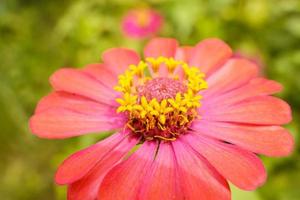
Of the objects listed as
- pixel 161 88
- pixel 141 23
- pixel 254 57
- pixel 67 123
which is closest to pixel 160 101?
pixel 161 88

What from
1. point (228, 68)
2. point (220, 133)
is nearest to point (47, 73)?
point (228, 68)

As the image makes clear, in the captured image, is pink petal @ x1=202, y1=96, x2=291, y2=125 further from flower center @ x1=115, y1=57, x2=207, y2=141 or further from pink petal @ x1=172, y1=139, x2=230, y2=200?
pink petal @ x1=172, y1=139, x2=230, y2=200

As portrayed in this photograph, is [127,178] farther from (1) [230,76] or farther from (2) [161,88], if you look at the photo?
(1) [230,76]

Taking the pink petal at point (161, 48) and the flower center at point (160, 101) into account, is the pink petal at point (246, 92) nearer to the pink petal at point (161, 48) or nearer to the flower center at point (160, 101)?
the flower center at point (160, 101)

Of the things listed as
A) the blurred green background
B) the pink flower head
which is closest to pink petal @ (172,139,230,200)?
the blurred green background

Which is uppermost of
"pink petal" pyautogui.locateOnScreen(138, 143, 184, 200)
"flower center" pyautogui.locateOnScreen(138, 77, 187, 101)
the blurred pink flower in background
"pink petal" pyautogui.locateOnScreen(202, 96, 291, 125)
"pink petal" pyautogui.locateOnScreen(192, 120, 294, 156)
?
the blurred pink flower in background

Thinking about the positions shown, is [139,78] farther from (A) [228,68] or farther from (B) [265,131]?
(B) [265,131]

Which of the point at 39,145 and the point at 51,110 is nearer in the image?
the point at 51,110
